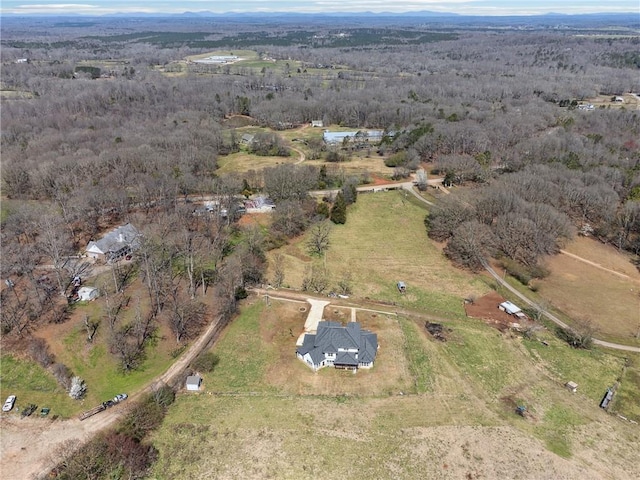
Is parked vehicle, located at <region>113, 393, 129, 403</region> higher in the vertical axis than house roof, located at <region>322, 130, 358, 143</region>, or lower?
higher

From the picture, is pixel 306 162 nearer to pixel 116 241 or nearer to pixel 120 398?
pixel 116 241

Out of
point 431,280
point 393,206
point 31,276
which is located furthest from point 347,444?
point 393,206

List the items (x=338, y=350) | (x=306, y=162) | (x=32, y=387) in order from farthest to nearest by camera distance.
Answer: (x=306, y=162) < (x=338, y=350) < (x=32, y=387)

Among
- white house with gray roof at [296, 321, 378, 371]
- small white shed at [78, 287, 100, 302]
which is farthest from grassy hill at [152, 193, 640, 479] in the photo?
small white shed at [78, 287, 100, 302]

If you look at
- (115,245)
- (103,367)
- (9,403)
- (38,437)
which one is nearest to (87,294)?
(115,245)

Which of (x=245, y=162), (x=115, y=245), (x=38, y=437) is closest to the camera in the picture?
(x=38, y=437)

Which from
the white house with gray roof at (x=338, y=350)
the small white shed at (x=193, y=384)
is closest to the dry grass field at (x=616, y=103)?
the white house with gray roof at (x=338, y=350)

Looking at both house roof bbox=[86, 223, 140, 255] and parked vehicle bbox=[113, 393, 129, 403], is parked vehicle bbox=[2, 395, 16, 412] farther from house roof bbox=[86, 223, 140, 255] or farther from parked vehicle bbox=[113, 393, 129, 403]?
house roof bbox=[86, 223, 140, 255]
